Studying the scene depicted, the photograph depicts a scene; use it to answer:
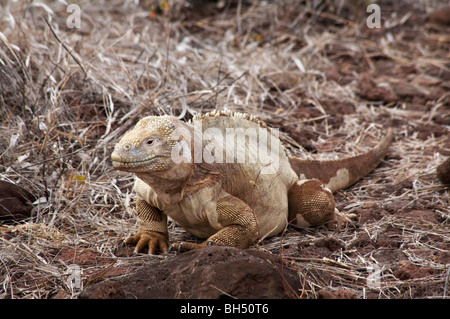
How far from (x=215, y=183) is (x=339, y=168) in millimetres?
1978

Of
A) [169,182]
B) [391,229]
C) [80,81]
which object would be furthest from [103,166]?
[391,229]

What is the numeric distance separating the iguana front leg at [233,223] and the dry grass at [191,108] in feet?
1.23

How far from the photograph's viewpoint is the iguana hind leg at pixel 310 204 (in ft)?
16.9

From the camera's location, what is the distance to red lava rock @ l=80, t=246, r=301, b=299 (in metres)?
3.47

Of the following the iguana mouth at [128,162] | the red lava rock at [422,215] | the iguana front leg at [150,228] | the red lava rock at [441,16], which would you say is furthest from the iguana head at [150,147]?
the red lava rock at [441,16]

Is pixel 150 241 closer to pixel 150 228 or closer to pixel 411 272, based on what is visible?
pixel 150 228

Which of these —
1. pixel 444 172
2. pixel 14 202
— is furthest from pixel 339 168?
pixel 14 202

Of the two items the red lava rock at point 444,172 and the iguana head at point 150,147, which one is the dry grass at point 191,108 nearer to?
the red lava rock at point 444,172

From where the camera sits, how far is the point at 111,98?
6.59 metres

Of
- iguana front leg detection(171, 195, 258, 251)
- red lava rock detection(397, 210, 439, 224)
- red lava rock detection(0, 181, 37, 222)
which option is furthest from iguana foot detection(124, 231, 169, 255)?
red lava rock detection(397, 210, 439, 224)

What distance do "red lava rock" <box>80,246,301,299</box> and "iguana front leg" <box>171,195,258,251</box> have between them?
536 mm

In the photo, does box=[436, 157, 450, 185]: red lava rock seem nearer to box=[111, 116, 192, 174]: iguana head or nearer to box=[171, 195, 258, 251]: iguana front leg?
box=[171, 195, 258, 251]: iguana front leg
